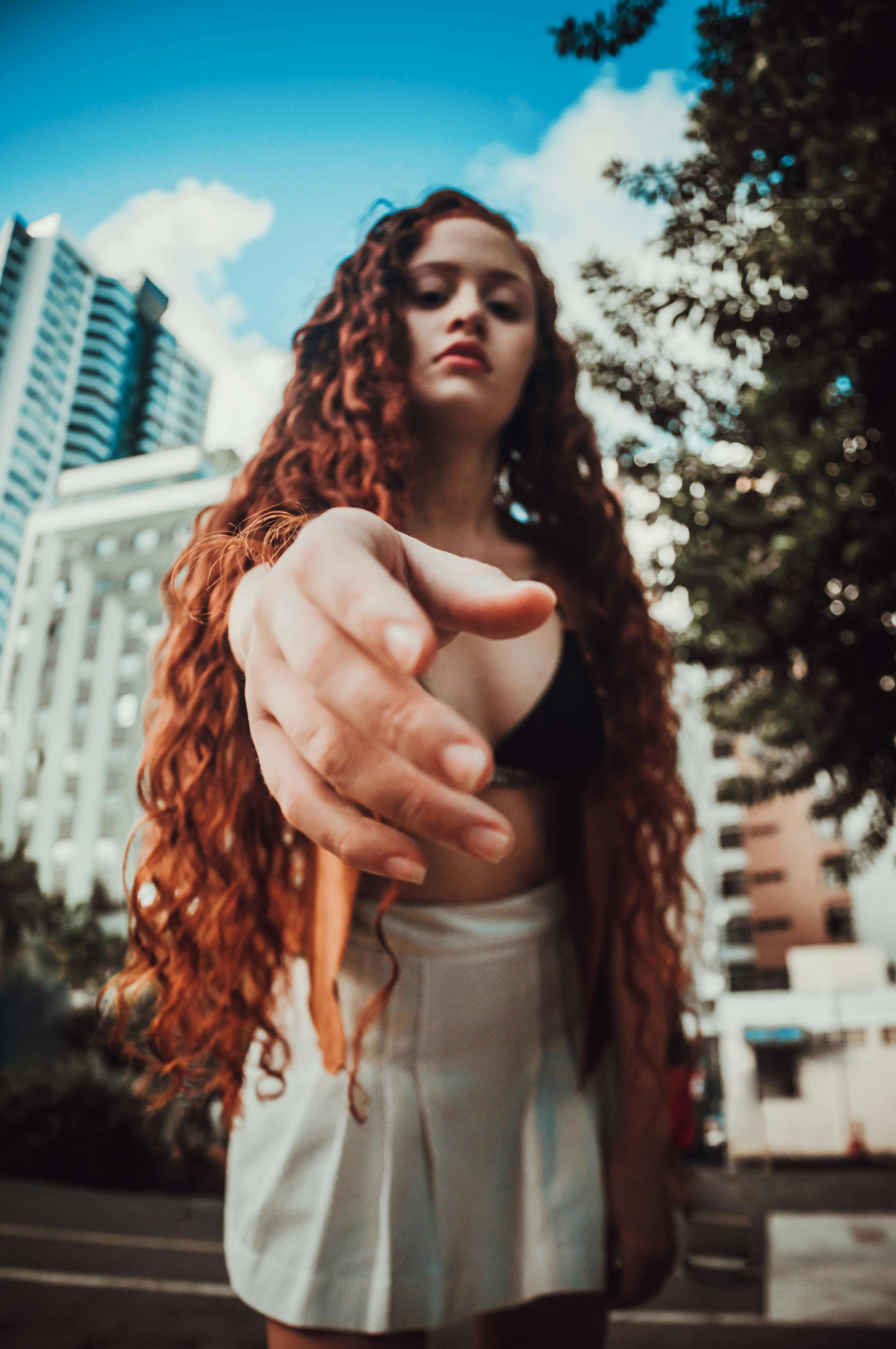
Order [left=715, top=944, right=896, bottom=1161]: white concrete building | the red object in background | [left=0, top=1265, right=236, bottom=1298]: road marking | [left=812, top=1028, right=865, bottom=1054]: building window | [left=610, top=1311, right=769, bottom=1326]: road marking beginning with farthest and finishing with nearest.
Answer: [left=812, top=1028, right=865, bottom=1054]: building window < [left=715, top=944, right=896, bottom=1161]: white concrete building < [left=610, top=1311, right=769, bottom=1326]: road marking < [left=0, top=1265, right=236, bottom=1298]: road marking < the red object in background

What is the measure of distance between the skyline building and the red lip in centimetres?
28

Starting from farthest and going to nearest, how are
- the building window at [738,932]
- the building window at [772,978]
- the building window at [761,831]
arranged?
the building window at [738,932] → the building window at [772,978] → the building window at [761,831]

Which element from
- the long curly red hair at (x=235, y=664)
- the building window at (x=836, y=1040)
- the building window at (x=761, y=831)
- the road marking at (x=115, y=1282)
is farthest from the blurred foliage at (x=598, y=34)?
the building window at (x=836, y=1040)

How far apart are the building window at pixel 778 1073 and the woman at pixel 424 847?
18297 mm

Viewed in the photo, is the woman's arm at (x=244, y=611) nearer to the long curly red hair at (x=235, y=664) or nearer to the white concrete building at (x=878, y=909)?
the long curly red hair at (x=235, y=664)

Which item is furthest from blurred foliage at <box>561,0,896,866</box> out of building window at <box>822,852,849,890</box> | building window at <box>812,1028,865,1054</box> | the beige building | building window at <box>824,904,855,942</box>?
building window at <box>824,904,855,942</box>

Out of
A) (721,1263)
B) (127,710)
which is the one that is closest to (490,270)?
(127,710)

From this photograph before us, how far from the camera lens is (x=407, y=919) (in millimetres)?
557

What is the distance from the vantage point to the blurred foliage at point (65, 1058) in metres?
0.65

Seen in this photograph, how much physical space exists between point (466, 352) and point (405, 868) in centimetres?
38

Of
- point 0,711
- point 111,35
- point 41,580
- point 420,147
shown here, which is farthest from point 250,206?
point 0,711

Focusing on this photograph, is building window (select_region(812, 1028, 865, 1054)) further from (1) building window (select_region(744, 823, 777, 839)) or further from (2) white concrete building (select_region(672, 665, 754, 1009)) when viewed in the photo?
(2) white concrete building (select_region(672, 665, 754, 1009))

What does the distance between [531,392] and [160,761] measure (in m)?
0.40

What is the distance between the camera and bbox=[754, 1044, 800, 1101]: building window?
52.4 feet
